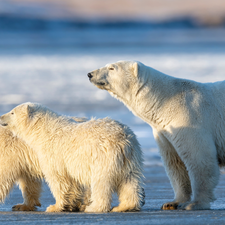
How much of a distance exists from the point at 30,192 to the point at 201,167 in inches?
98.2

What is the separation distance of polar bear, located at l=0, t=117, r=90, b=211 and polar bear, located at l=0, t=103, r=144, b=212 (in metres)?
0.22

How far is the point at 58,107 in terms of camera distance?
23.5 meters

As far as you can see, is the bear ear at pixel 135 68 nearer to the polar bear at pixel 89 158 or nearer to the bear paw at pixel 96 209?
the polar bear at pixel 89 158

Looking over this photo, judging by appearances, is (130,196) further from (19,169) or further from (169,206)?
(19,169)

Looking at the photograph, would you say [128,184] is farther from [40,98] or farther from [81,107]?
[40,98]

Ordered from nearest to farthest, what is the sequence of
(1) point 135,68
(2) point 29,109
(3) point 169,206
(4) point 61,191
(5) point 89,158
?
1. (5) point 89,158
2. (4) point 61,191
3. (3) point 169,206
4. (2) point 29,109
5. (1) point 135,68

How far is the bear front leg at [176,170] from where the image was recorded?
7.40m

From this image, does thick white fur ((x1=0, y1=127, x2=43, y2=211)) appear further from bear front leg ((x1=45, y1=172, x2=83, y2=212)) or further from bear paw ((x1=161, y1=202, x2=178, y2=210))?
bear paw ((x1=161, y1=202, x2=178, y2=210))

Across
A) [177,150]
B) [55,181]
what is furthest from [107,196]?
[177,150]

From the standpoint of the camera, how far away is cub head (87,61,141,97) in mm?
7383

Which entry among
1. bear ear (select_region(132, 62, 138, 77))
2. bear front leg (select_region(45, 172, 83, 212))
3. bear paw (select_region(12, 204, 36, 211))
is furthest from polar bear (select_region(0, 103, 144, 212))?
bear ear (select_region(132, 62, 138, 77))

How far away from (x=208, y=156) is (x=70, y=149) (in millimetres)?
1846

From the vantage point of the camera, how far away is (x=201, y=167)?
6781 millimetres

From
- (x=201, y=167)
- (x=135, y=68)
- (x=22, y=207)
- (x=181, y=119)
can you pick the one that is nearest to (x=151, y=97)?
(x=135, y=68)
